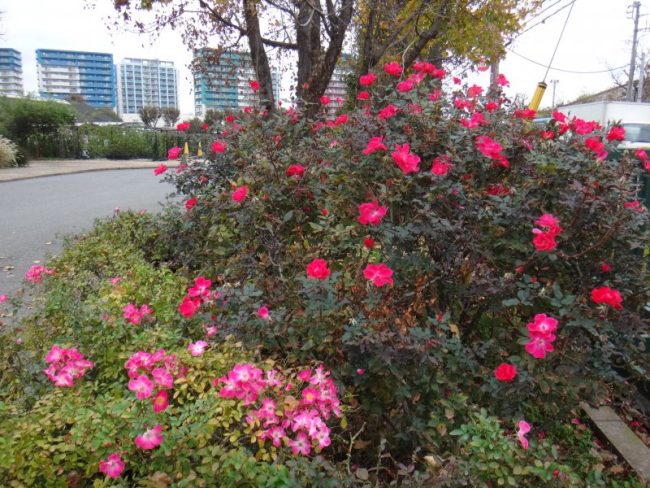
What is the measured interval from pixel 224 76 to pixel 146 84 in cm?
6556

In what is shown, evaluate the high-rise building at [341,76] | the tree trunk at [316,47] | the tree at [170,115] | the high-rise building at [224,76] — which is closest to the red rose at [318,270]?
the tree trunk at [316,47]

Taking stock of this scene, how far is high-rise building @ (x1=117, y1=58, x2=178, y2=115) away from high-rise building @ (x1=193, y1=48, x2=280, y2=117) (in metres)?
47.6

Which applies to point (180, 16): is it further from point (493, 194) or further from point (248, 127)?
point (493, 194)

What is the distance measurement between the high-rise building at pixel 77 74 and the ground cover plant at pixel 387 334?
369ft

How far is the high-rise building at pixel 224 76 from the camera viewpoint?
8.30m

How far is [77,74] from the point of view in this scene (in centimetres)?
10638

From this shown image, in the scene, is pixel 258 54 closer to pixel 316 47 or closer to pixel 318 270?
pixel 316 47

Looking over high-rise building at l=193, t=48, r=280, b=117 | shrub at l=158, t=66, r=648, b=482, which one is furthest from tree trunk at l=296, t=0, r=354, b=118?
shrub at l=158, t=66, r=648, b=482

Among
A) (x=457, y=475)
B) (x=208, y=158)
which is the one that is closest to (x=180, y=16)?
(x=208, y=158)

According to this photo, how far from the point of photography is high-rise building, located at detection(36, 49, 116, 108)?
4131 inches

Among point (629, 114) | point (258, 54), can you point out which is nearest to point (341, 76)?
point (258, 54)

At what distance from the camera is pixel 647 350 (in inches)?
117

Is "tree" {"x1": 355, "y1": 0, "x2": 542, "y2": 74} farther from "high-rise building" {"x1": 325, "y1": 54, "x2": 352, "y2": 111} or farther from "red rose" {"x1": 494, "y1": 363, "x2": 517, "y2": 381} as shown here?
"red rose" {"x1": 494, "y1": 363, "x2": 517, "y2": 381}

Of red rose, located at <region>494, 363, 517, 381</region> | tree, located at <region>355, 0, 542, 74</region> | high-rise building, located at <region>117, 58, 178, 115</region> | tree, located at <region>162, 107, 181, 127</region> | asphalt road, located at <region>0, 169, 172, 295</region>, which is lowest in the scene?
asphalt road, located at <region>0, 169, 172, 295</region>
